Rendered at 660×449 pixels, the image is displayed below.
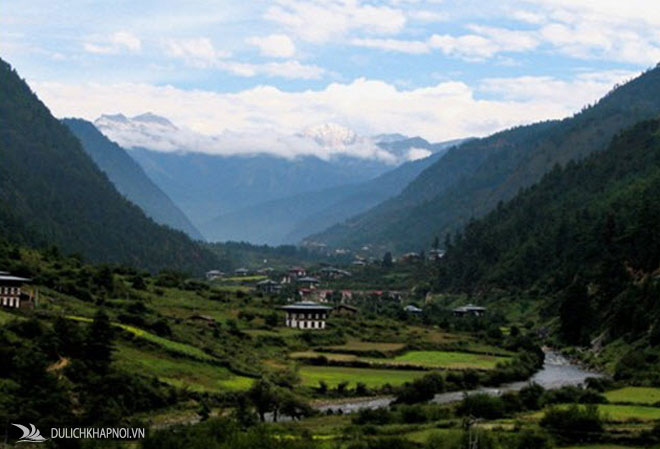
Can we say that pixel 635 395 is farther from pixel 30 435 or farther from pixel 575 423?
pixel 30 435

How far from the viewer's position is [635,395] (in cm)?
7825

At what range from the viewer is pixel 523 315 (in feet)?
538

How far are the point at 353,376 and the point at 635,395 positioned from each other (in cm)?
2640

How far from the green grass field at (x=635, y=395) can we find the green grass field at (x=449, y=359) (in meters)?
21.6

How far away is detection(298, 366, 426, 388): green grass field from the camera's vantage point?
297 feet

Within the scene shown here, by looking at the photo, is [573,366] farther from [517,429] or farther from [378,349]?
[517,429]

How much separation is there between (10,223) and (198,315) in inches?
3281

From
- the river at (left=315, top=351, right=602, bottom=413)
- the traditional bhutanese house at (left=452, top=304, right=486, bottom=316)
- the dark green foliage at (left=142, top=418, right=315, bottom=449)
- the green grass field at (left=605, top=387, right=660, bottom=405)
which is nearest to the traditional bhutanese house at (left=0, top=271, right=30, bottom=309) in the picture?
the river at (left=315, top=351, right=602, bottom=413)

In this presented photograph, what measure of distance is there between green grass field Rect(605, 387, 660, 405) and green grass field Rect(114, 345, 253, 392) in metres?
28.2

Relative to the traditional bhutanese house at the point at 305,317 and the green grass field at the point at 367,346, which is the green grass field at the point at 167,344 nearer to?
the green grass field at the point at 367,346

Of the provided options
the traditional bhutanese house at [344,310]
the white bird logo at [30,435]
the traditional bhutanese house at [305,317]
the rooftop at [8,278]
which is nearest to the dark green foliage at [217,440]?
the white bird logo at [30,435]

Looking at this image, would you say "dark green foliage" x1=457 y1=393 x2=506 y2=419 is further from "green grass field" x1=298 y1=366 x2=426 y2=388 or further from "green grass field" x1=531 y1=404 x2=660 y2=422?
"green grass field" x1=298 y1=366 x2=426 y2=388

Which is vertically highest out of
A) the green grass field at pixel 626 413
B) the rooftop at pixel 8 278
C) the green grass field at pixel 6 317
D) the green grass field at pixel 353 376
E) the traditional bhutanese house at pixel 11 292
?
the rooftop at pixel 8 278

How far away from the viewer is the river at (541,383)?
8094cm
